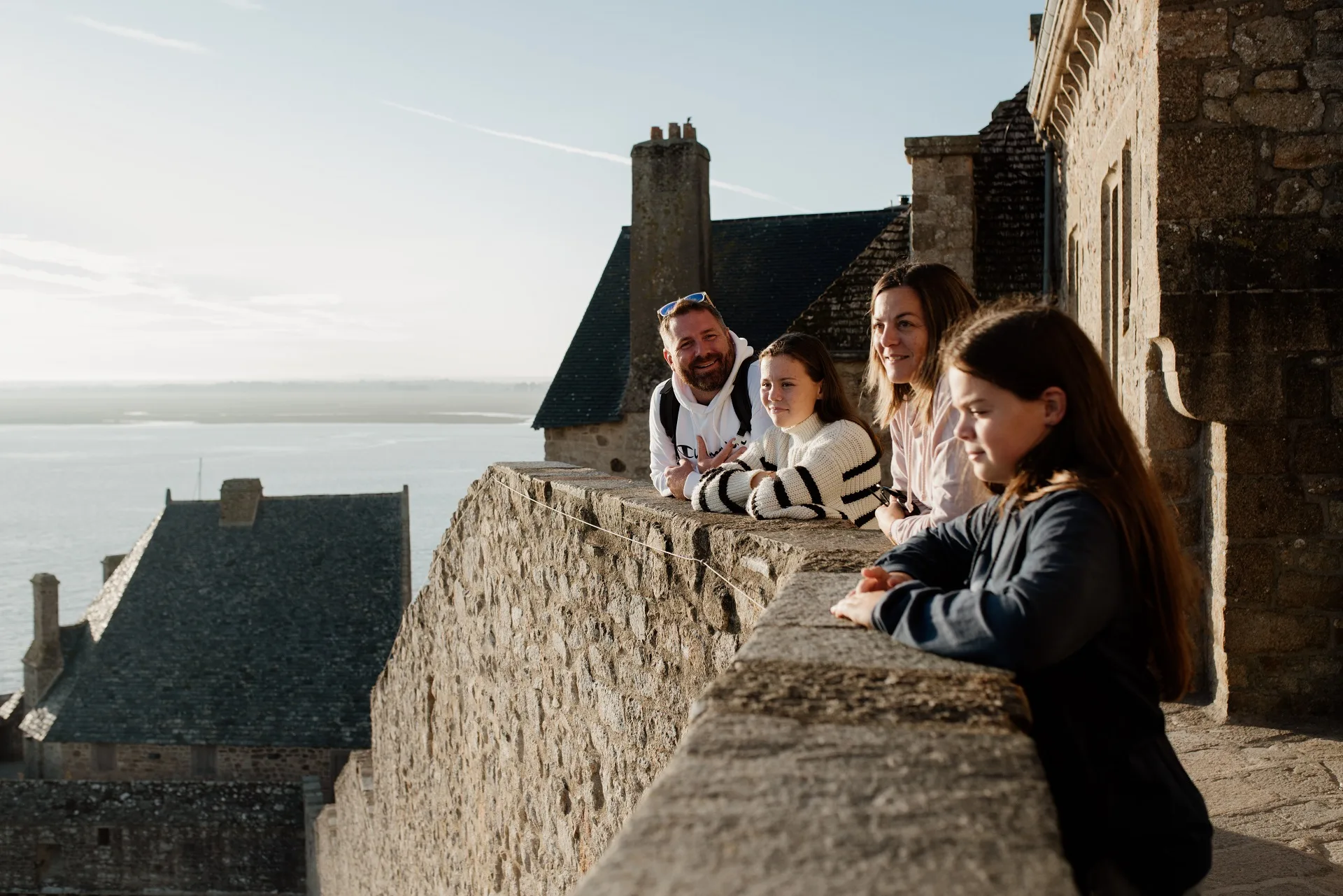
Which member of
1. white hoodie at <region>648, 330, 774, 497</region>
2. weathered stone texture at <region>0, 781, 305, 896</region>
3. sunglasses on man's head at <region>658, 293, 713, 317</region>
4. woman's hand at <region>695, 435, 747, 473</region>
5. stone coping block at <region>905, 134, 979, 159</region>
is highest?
stone coping block at <region>905, 134, 979, 159</region>

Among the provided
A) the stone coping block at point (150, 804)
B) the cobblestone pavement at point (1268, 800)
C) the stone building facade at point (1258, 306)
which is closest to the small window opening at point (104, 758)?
the stone coping block at point (150, 804)

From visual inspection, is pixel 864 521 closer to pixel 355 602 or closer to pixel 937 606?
pixel 937 606

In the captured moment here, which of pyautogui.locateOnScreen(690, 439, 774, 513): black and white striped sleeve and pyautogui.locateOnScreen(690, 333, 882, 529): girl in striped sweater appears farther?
pyautogui.locateOnScreen(690, 439, 774, 513): black and white striped sleeve

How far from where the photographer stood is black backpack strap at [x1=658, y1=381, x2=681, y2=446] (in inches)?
184

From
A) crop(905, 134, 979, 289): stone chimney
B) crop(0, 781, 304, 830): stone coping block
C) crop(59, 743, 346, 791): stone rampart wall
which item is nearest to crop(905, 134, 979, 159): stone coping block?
crop(905, 134, 979, 289): stone chimney

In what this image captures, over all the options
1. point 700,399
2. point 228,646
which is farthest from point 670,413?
point 228,646

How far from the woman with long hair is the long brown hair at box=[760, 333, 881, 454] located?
0.26m

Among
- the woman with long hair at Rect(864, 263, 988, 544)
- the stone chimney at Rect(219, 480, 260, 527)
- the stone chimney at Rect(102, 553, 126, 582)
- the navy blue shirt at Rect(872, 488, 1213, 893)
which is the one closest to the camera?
the navy blue shirt at Rect(872, 488, 1213, 893)

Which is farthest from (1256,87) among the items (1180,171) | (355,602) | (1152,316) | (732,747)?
(355,602)

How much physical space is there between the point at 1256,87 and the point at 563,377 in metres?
16.6

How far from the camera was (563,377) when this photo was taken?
21109 mm

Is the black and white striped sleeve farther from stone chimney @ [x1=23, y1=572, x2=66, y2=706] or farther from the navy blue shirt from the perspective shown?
stone chimney @ [x1=23, y1=572, x2=66, y2=706]

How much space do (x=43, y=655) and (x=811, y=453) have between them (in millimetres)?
31233

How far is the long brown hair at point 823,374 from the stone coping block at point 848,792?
5.98ft
